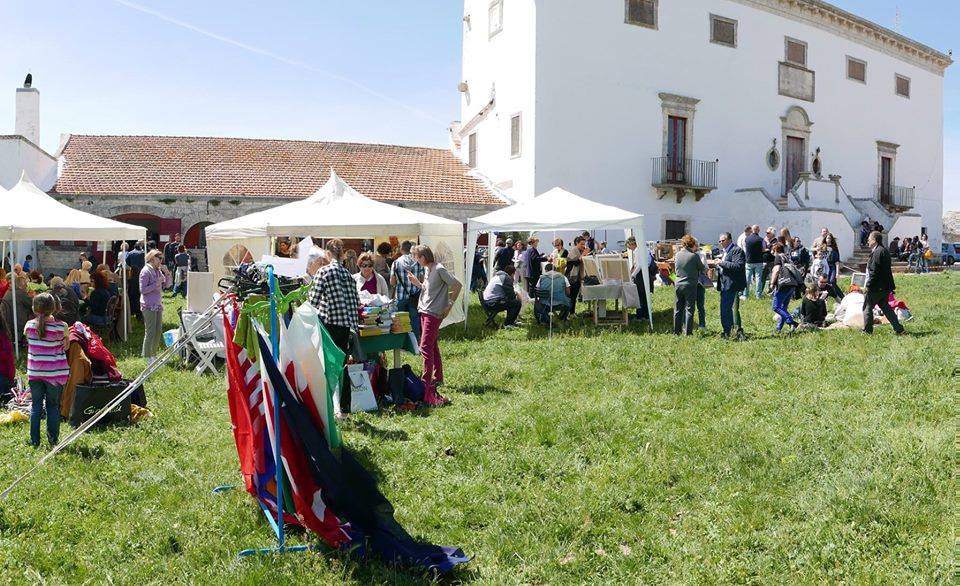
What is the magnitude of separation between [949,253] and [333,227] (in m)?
33.9

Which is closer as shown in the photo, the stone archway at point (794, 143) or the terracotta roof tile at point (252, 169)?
the terracotta roof tile at point (252, 169)

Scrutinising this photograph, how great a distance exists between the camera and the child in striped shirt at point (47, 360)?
6.16 m

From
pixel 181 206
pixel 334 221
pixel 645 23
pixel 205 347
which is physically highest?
pixel 645 23

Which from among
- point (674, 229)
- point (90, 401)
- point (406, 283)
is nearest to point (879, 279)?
point (406, 283)

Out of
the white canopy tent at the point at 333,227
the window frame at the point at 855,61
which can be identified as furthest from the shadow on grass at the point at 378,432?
the window frame at the point at 855,61

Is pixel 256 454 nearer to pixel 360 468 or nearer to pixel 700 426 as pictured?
pixel 360 468

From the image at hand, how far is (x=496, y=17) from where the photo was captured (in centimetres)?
2612

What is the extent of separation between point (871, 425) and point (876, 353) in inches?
154

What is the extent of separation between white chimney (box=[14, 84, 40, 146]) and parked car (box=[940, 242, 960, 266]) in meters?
36.2

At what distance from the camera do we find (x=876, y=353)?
32.6 ft

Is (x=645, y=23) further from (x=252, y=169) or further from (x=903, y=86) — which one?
(x=903, y=86)

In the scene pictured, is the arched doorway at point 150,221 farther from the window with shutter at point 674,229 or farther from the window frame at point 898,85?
the window frame at point 898,85

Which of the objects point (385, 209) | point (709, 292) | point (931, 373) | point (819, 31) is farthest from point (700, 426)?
point (819, 31)

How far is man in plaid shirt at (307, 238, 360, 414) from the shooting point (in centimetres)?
734
